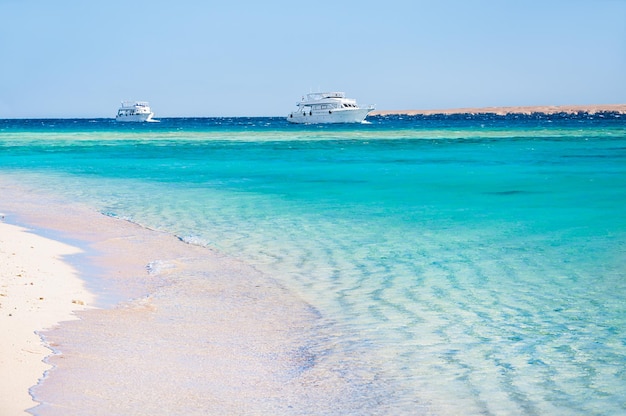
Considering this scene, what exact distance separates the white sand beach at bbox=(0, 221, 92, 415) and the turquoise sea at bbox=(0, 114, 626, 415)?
7.89 ft

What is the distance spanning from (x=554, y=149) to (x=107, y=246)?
133ft

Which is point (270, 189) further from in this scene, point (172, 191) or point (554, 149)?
point (554, 149)

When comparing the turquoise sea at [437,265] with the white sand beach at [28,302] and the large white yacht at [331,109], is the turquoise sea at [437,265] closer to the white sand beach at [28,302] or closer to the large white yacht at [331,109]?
the white sand beach at [28,302]

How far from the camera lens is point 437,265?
1202cm

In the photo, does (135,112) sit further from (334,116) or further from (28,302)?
(28,302)

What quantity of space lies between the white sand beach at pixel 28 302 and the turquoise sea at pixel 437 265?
2.40m

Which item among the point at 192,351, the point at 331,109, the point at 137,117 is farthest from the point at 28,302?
the point at 137,117

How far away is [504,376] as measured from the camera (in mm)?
6887

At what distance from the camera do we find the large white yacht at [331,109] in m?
107

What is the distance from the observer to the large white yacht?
10738 centimetres

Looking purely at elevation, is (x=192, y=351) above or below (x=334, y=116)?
below

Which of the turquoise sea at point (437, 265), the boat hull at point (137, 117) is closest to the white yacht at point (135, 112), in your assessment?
the boat hull at point (137, 117)

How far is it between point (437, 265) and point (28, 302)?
6190mm

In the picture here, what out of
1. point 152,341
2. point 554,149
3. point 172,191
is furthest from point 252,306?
point 554,149
